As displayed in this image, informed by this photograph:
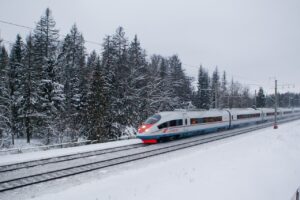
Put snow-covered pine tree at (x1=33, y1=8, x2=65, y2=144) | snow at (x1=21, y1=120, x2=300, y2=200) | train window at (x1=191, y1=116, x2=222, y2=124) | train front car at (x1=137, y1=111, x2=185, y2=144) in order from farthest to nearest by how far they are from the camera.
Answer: snow-covered pine tree at (x1=33, y1=8, x2=65, y2=144) → train window at (x1=191, y1=116, x2=222, y2=124) → train front car at (x1=137, y1=111, x2=185, y2=144) → snow at (x1=21, y1=120, x2=300, y2=200)

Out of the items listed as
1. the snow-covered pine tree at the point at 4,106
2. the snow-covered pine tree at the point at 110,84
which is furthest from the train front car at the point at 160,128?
the snow-covered pine tree at the point at 4,106

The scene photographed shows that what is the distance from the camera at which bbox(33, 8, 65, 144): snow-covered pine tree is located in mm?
30766

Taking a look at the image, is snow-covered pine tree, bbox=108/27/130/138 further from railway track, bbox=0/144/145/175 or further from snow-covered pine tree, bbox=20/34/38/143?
railway track, bbox=0/144/145/175

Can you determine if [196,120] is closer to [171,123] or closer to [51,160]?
[171,123]

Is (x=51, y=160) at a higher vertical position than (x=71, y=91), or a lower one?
lower

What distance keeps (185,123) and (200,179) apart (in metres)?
13.4

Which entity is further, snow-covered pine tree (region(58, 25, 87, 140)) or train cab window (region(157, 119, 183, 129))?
snow-covered pine tree (region(58, 25, 87, 140))

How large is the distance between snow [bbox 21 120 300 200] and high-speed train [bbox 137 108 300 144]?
13.6 ft

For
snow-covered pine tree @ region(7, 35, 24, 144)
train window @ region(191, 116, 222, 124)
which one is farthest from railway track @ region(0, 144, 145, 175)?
snow-covered pine tree @ region(7, 35, 24, 144)

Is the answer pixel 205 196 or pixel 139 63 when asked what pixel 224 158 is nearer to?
pixel 205 196

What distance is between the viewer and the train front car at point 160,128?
21281 millimetres

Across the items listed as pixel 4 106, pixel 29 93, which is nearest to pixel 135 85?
pixel 29 93

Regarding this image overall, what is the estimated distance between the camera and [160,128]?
2175 cm

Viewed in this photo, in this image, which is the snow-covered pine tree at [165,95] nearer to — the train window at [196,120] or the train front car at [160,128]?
the train window at [196,120]
